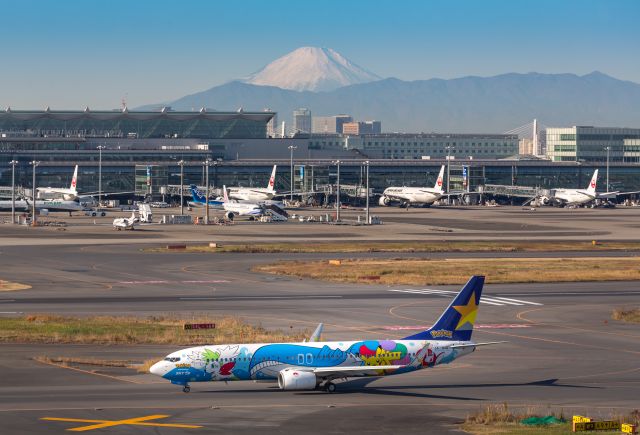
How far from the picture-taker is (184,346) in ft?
216

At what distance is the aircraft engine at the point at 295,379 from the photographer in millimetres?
51000

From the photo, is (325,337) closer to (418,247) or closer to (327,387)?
(327,387)

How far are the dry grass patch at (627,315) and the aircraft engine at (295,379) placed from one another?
1428 inches

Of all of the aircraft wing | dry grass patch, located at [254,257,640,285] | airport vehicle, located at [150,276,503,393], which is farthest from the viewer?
dry grass patch, located at [254,257,640,285]

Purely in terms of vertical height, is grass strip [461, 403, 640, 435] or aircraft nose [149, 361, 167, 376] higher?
aircraft nose [149, 361, 167, 376]

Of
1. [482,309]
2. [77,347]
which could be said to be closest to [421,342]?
[77,347]

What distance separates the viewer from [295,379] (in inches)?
2008

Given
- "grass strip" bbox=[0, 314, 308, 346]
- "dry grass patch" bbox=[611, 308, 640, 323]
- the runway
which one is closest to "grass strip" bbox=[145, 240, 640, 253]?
the runway

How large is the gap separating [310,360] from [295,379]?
129 cm

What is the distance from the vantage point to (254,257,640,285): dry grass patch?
4146 inches

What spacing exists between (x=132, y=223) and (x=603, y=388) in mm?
125838

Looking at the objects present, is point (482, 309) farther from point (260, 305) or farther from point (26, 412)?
point (26, 412)

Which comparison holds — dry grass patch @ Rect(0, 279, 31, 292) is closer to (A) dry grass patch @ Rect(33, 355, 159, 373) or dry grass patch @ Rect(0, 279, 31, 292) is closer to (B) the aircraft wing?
(A) dry grass patch @ Rect(33, 355, 159, 373)

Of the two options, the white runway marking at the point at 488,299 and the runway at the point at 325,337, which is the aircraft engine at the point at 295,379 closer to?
the runway at the point at 325,337
